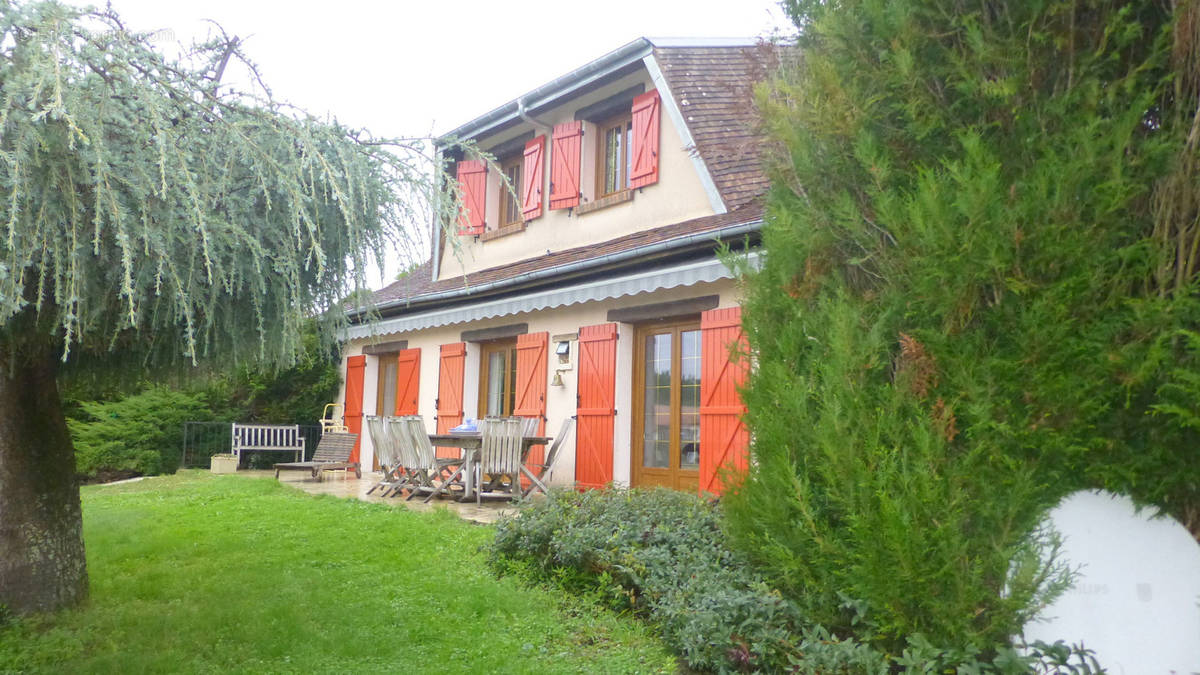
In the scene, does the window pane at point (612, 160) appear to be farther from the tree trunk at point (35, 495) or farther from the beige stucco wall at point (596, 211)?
the tree trunk at point (35, 495)

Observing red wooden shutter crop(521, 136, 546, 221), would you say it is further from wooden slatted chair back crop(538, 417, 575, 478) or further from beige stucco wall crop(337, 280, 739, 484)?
wooden slatted chair back crop(538, 417, 575, 478)

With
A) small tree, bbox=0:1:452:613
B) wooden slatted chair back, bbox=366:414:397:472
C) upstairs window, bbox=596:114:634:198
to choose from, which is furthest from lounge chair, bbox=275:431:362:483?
small tree, bbox=0:1:452:613

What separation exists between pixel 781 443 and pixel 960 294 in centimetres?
85

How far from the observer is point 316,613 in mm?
4445

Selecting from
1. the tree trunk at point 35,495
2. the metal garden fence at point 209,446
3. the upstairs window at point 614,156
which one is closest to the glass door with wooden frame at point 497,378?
the upstairs window at point 614,156

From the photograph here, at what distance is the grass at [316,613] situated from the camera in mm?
3723

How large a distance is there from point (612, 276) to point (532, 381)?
7.99 feet

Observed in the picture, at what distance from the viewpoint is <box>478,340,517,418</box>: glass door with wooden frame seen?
1122 cm

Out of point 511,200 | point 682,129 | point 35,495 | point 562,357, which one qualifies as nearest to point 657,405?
point 562,357

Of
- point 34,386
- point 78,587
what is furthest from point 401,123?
point 78,587

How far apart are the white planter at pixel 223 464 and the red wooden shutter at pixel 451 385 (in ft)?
14.1

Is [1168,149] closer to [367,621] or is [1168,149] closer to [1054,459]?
[1054,459]

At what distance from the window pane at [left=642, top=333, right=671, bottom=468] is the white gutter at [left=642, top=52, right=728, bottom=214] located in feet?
4.97

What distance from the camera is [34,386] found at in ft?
14.2
